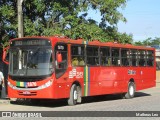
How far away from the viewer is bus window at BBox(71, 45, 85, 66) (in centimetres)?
1880

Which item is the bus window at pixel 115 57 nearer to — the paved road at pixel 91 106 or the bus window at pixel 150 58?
the paved road at pixel 91 106

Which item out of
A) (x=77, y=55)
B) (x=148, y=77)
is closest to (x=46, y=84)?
(x=77, y=55)

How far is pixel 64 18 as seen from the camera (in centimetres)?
2645

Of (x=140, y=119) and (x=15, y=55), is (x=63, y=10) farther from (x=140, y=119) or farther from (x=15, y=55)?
(x=140, y=119)

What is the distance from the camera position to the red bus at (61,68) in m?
17.5

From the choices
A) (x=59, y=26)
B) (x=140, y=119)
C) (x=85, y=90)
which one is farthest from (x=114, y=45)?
(x=140, y=119)

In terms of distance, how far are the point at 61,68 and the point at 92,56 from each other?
270 cm

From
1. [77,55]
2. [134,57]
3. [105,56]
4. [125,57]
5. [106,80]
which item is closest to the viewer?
[77,55]

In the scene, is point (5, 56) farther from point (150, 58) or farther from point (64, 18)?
point (150, 58)

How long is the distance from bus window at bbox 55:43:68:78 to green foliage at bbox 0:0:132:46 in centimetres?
731

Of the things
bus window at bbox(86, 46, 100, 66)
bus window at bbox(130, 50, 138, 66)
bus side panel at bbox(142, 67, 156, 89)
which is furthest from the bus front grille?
bus side panel at bbox(142, 67, 156, 89)

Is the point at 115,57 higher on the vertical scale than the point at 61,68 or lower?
higher

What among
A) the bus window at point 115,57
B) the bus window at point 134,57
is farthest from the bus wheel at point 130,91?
the bus window at point 115,57

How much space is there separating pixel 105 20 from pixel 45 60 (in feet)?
37.8
